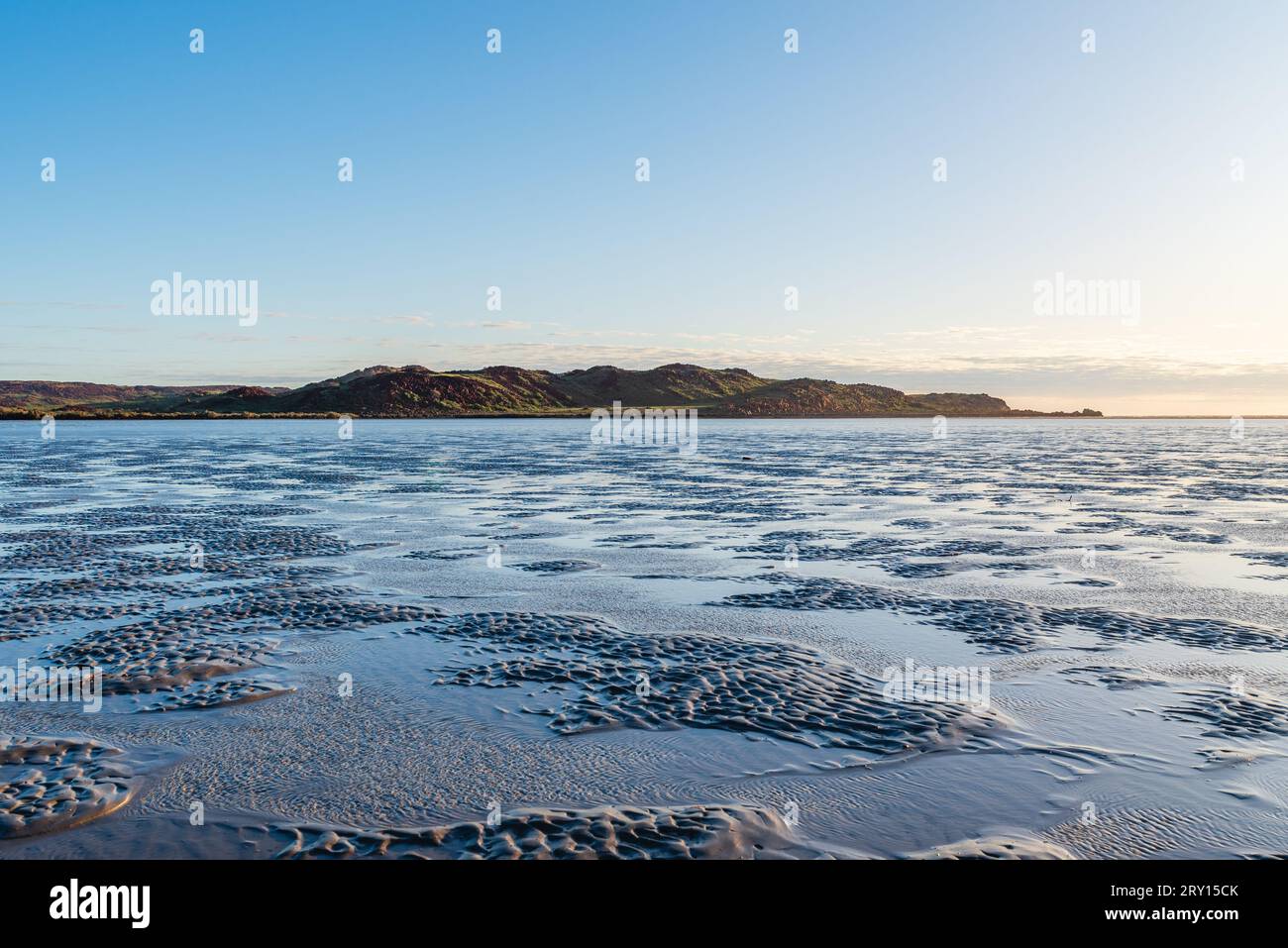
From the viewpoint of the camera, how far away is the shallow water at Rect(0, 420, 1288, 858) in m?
7.34

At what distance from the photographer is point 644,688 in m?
11.0

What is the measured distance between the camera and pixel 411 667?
11.9 meters

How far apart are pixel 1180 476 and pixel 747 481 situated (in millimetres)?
23148

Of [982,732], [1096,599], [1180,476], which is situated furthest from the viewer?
[1180,476]

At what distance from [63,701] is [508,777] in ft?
19.3

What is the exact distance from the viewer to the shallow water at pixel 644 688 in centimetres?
734

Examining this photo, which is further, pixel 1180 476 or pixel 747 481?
pixel 1180 476

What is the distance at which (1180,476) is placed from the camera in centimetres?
4597

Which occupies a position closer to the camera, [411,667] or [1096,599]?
[411,667]

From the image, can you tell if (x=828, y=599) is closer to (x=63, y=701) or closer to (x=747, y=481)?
(x=63, y=701)
